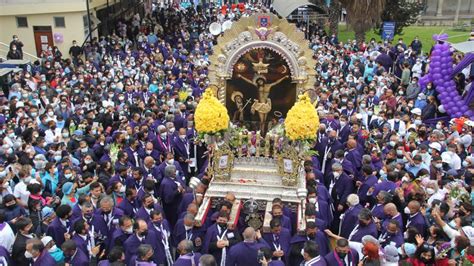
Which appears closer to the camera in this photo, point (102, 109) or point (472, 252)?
point (472, 252)

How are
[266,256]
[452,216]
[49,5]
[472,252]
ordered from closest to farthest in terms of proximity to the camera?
[472,252]
[266,256]
[452,216]
[49,5]

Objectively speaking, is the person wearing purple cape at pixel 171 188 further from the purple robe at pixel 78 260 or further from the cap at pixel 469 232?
the cap at pixel 469 232

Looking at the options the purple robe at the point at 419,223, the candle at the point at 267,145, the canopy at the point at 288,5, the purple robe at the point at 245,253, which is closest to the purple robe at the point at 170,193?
the candle at the point at 267,145

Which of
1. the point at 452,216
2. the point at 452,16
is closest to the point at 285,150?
the point at 452,216

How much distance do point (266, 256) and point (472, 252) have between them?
2.66 metres

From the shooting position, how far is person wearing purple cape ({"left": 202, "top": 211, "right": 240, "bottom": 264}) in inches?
292

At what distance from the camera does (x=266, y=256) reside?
661cm

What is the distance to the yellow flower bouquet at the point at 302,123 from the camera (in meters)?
9.59

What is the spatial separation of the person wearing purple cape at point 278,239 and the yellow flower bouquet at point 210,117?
2960 millimetres

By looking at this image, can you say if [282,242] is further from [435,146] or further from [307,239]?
[435,146]

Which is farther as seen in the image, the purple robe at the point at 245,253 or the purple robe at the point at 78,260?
the purple robe at the point at 245,253

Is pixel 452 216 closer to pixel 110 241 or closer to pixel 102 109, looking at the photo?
pixel 110 241

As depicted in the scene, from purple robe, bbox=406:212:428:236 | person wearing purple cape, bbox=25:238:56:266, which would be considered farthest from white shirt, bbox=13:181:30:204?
purple robe, bbox=406:212:428:236

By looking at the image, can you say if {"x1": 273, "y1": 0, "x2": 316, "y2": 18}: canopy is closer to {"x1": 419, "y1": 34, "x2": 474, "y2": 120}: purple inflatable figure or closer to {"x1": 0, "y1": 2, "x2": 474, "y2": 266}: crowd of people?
{"x1": 0, "y1": 2, "x2": 474, "y2": 266}: crowd of people
